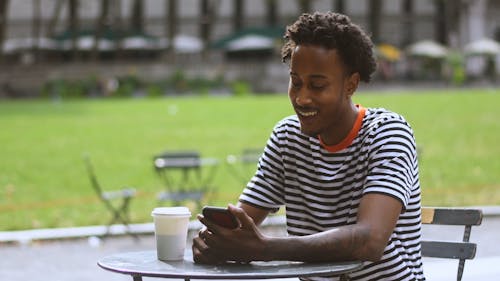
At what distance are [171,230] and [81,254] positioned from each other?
25.7 ft

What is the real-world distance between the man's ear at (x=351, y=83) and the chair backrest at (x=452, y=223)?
3.40 feet

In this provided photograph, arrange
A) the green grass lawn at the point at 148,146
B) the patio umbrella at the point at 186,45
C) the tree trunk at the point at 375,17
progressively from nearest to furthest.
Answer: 1. the green grass lawn at the point at 148,146
2. the patio umbrella at the point at 186,45
3. the tree trunk at the point at 375,17

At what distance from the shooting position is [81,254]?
1175 cm

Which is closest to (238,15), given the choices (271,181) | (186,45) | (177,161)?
(186,45)

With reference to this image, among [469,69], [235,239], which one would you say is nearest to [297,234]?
[235,239]

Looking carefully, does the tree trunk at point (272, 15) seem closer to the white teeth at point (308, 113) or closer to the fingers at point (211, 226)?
the white teeth at point (308, 113)

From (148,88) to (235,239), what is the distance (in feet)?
166

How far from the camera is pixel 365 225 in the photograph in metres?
3.94

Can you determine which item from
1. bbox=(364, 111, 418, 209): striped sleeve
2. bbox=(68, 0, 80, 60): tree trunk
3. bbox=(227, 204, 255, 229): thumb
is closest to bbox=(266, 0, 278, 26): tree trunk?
bbox=(68, 0, 80, 60): tree trunk

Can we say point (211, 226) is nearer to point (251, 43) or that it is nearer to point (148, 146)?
point (148, 146)

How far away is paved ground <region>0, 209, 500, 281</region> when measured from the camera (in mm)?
10266

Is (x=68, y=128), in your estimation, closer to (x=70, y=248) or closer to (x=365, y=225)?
(x=70, y=248)

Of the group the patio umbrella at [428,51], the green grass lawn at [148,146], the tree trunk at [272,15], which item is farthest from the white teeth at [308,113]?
the tree trunk at [272,15]

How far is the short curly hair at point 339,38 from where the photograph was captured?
4.09m
